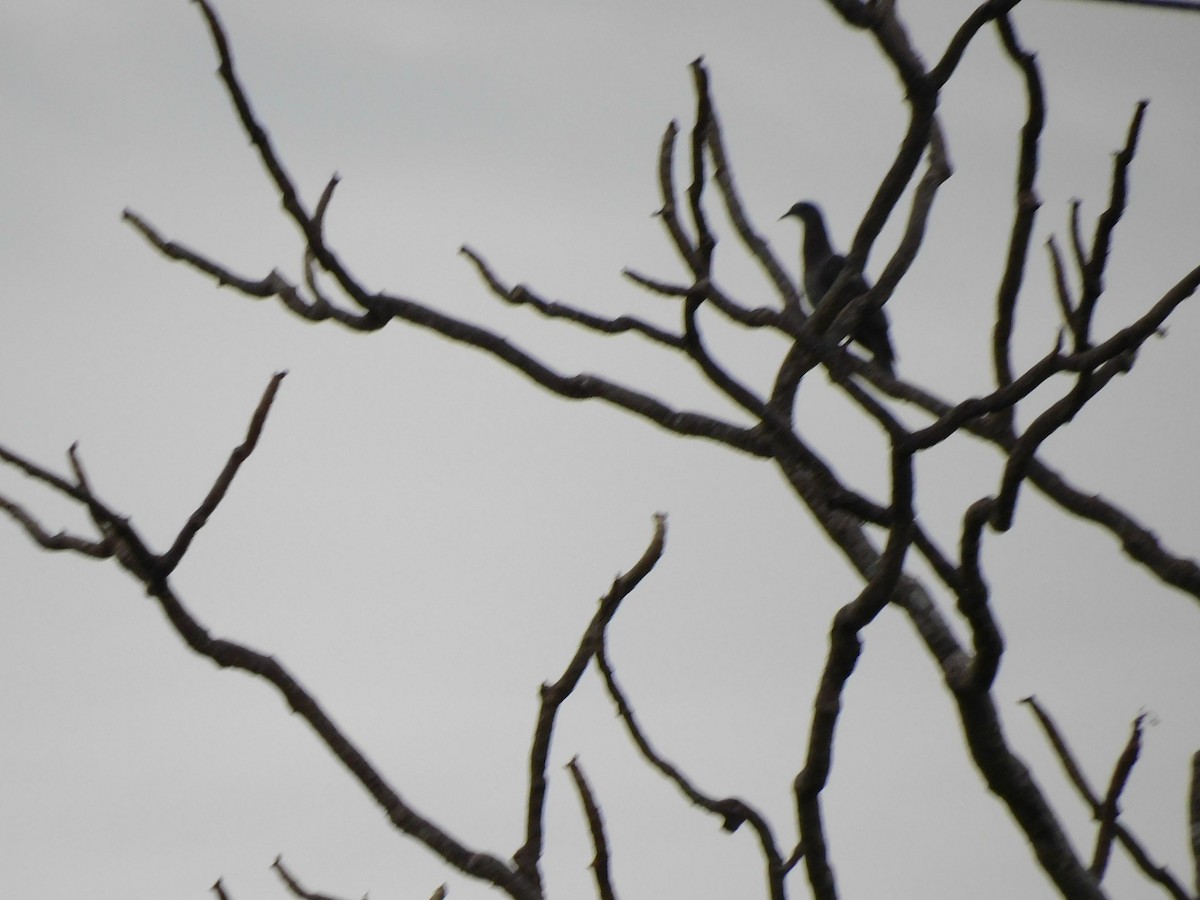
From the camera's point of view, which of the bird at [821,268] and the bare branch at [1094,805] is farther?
the bird at [821,268]

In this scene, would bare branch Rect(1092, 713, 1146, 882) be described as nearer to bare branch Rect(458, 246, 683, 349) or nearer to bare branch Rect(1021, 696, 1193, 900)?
bare branch Rect(1021, 696, 1193, 900)

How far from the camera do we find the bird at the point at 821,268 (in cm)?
1037

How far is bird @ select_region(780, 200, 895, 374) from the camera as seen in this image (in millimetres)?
10367

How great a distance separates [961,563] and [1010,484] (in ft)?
0.50

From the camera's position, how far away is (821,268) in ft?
35.8

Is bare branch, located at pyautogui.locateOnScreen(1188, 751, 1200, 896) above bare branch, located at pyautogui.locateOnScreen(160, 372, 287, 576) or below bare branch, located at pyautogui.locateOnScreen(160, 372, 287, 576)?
below

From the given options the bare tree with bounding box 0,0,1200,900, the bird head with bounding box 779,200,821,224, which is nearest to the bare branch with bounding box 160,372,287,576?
the bare tree with bounding box 0,0,1200,900

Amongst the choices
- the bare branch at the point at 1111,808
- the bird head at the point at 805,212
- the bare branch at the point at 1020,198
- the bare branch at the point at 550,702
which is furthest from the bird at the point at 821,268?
the bare branch at the point at 550,702

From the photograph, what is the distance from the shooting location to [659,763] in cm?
261

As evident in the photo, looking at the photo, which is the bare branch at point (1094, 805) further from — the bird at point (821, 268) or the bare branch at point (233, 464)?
the bird at point (821, 268)

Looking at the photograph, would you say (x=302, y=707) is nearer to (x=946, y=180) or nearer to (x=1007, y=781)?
(x=1007, y=781)

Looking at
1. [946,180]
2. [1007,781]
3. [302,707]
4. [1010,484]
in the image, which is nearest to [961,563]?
[1010,484]

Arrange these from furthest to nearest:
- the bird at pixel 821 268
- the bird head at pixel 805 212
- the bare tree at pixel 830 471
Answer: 1. the bird head at pixel 805 212
2. the bird at pixel 821 268
3. the bare tree at pixel 830 471

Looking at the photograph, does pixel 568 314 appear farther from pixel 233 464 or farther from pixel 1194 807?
pixel 1194 807
